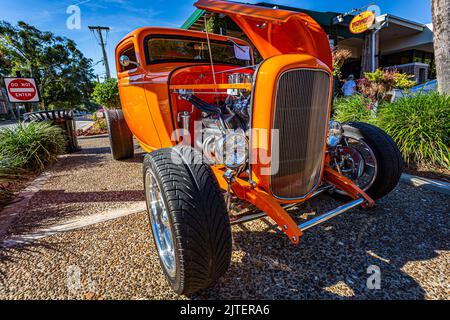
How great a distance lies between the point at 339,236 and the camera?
210 centimetres

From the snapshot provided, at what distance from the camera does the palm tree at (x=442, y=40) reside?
4.32 meters

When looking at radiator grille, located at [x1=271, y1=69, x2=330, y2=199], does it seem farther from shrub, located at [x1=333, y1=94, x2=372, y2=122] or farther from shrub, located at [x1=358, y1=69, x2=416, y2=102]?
shrub, located at [x1=358, y1=69, x2=416, y2=102]

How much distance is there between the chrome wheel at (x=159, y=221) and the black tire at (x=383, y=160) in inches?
78.4

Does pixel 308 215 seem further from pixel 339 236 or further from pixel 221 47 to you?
pixel 221 47

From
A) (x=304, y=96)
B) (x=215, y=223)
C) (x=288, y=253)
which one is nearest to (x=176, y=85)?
(x=304, y=96)

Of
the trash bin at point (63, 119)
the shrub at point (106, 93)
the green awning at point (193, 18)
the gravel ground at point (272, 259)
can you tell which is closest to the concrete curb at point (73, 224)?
the gravel ground at point (272, 259)

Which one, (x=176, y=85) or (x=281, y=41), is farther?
(x=176, y=85)

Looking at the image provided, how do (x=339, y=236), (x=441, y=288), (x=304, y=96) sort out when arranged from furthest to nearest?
(x=339, y=236) < (x=304, y=96) < (x=441, y=288)

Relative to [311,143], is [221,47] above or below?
above

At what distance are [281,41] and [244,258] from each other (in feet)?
6.14

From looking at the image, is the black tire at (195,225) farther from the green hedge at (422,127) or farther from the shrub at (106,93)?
the shrub at (106,93)

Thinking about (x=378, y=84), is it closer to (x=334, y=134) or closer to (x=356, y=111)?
(x=356, y=111)

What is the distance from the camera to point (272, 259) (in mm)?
1841

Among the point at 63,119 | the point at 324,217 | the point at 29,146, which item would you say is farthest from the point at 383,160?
the point at 63,119
